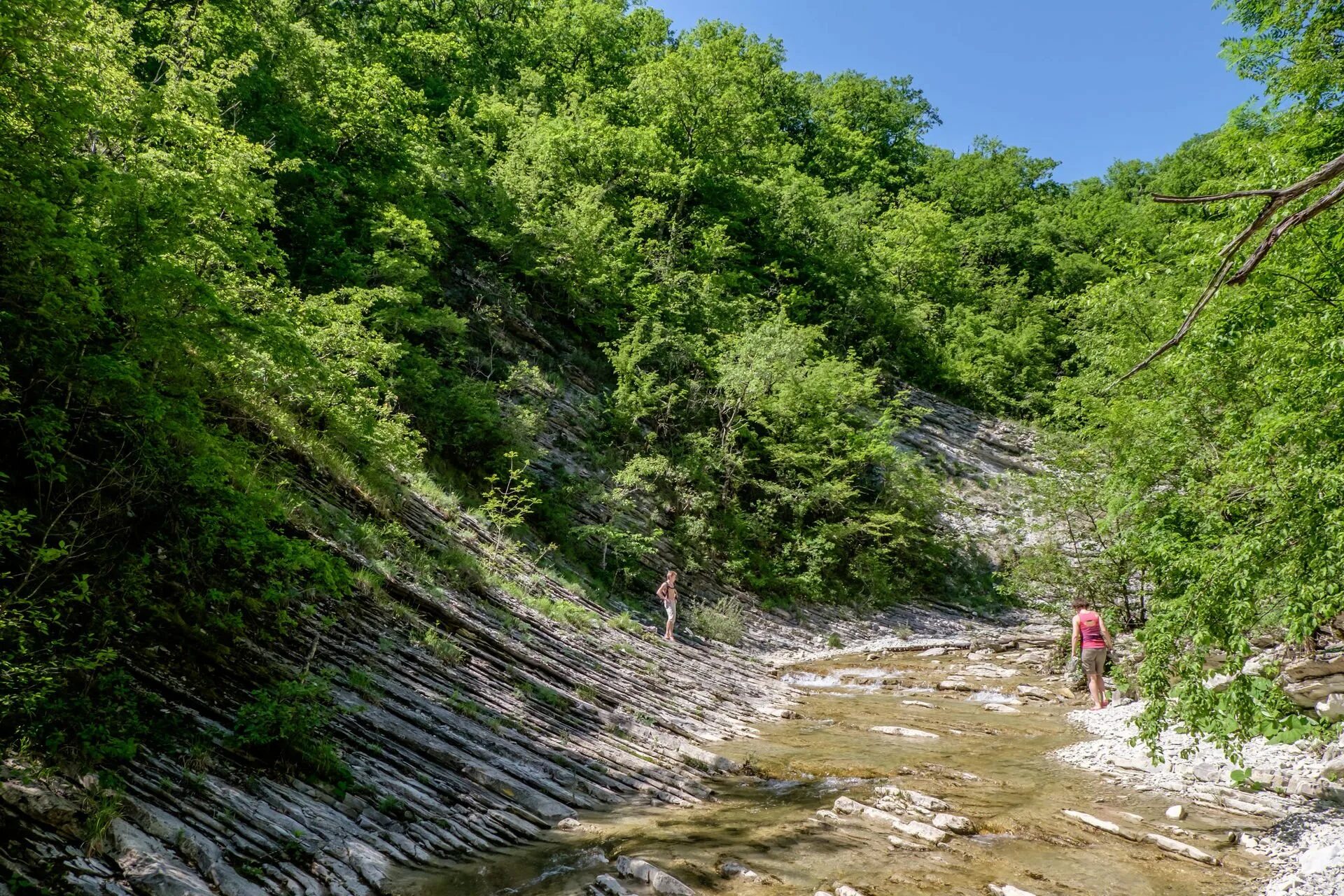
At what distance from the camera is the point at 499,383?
2175 cm

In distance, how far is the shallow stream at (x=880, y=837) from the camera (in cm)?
565

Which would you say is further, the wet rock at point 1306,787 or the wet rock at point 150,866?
the wet rock at point 1306,787

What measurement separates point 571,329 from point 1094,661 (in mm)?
21203

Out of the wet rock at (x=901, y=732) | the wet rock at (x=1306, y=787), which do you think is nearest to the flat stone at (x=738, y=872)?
the wet rock at (x=1306, y=787)

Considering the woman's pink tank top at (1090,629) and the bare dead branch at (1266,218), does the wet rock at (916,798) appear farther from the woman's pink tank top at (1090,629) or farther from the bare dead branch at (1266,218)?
the woman's pink tank top at (1090,629)

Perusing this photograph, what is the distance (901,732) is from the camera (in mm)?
12242

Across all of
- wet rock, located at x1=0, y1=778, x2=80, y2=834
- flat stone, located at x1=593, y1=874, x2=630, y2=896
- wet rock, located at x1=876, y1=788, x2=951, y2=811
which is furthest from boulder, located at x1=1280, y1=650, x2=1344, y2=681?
wet rock, located at x1=0, y1=778, x2=80, y2=834

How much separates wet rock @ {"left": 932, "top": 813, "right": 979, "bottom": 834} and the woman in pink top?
26.4ft

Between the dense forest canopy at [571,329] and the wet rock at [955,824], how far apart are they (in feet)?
7.11

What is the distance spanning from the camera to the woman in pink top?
13.7 metres

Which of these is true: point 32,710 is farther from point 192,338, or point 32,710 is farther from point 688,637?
point 688,637

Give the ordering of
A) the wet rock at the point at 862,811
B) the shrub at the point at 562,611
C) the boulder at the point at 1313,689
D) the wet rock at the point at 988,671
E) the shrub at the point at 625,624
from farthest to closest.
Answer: the wet rock at the point at 988,671 < the shrub at the point at 625,624 < the shrub at the point at 562,611 < the boulder at the point at 1313,689 < the wet rock at the point at 862,811

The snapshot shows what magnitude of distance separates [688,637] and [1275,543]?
1418 centimetres

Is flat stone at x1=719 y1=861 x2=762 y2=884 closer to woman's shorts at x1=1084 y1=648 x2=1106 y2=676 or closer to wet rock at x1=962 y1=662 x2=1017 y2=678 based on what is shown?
woman's shorts at x1=1084 y1=648 x2=1106 y2=676
